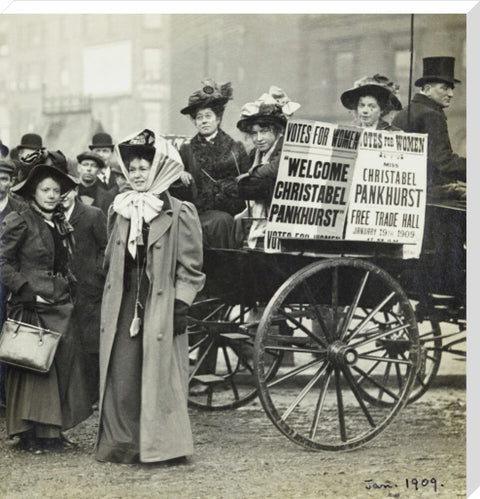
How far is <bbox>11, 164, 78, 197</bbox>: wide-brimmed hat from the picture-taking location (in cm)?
475

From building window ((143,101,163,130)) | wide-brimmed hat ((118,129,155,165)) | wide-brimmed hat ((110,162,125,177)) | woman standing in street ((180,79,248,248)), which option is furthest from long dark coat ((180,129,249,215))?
wide-brimmed hat ((118,129,155,165))

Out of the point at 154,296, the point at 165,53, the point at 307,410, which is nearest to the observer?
the point at 154,296

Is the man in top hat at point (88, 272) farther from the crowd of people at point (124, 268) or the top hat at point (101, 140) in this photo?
the top hat at point (101, 140)

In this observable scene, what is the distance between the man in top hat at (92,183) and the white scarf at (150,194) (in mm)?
725

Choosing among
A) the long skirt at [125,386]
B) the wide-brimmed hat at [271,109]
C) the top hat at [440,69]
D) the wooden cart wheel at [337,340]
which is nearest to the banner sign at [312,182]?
the wooden cart wheel at [337,340]

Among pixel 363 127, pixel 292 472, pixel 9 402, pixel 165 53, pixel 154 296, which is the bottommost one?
pixel 292 472

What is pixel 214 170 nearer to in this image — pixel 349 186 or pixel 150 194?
pixel 150 194

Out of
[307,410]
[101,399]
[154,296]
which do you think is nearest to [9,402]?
[101,399]

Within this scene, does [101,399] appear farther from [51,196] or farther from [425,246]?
[425,246]

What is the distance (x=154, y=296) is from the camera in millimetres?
4609

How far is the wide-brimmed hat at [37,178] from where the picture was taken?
4754 millimetres

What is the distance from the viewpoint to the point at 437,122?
5.36 metres

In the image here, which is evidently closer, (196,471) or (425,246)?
(196,471)
